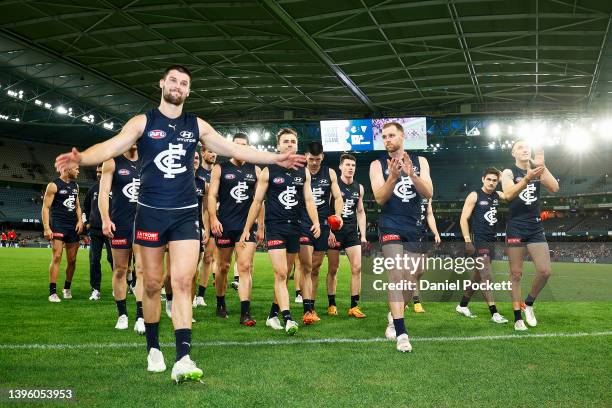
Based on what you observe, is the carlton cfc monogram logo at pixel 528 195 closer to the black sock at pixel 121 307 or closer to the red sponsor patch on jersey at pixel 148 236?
the red sponsor patch on jersey at pixel 148 236

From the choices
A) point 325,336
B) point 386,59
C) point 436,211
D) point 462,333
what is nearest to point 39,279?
point 325,336

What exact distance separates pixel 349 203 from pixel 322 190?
2.67ft

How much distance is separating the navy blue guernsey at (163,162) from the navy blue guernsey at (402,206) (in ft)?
7.93

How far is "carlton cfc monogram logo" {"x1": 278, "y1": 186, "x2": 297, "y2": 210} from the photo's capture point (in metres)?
7.12

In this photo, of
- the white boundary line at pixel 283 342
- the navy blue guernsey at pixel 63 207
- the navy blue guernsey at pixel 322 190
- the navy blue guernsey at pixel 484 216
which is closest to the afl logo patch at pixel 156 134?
the white boundary line at pixel 283 342

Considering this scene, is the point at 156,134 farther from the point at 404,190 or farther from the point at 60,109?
the point at 60,109

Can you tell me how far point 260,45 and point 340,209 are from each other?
18.4 metres

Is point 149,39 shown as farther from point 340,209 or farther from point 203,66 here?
point 340,209

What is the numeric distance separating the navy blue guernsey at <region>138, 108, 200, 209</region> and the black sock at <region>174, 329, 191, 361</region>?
3.34ft

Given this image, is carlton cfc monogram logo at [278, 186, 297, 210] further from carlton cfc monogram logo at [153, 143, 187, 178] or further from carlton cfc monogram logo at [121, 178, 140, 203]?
carlton cfc monogram logo at [153, 143, 187, 178]

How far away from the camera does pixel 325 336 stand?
6.42 meters

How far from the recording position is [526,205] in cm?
→ 741

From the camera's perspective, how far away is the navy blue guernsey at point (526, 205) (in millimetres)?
7387


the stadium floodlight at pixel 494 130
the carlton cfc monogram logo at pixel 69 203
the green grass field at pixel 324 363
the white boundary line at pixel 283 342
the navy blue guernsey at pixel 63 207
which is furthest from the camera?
the stadium floodlight at pixel 494 130
